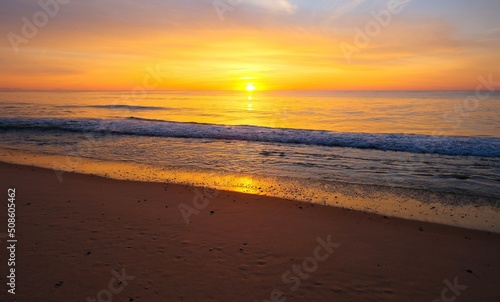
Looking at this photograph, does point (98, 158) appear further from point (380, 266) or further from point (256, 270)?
point (380, 266)

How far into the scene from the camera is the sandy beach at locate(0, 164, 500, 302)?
4.72 metres

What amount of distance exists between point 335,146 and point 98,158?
577 inches

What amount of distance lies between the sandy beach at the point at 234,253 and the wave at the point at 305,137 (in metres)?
13.6

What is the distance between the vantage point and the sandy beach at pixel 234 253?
4.72 metres

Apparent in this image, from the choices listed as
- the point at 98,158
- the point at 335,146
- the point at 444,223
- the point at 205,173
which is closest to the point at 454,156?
the point at 335,146

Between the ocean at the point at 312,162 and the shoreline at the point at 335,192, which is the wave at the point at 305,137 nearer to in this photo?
the ocean at the point at 312,162

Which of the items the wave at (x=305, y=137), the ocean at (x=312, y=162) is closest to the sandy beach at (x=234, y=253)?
the ocean at (x=312, y=162)

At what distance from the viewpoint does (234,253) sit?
19.0 feet

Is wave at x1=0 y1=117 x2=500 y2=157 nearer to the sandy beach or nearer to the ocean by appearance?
the ocean

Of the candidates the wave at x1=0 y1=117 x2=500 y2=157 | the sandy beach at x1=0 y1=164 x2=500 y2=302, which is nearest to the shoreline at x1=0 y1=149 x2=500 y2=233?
A: the sandy beach at x1=0 y1=164 x2=500 y2=302

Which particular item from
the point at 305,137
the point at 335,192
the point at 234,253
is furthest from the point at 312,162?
the point at 234,253

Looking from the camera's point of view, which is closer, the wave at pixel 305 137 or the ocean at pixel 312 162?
the ocean at pixel 312 162

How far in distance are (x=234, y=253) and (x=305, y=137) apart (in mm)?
18622

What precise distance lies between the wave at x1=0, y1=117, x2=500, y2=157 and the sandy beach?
13.6 meters
